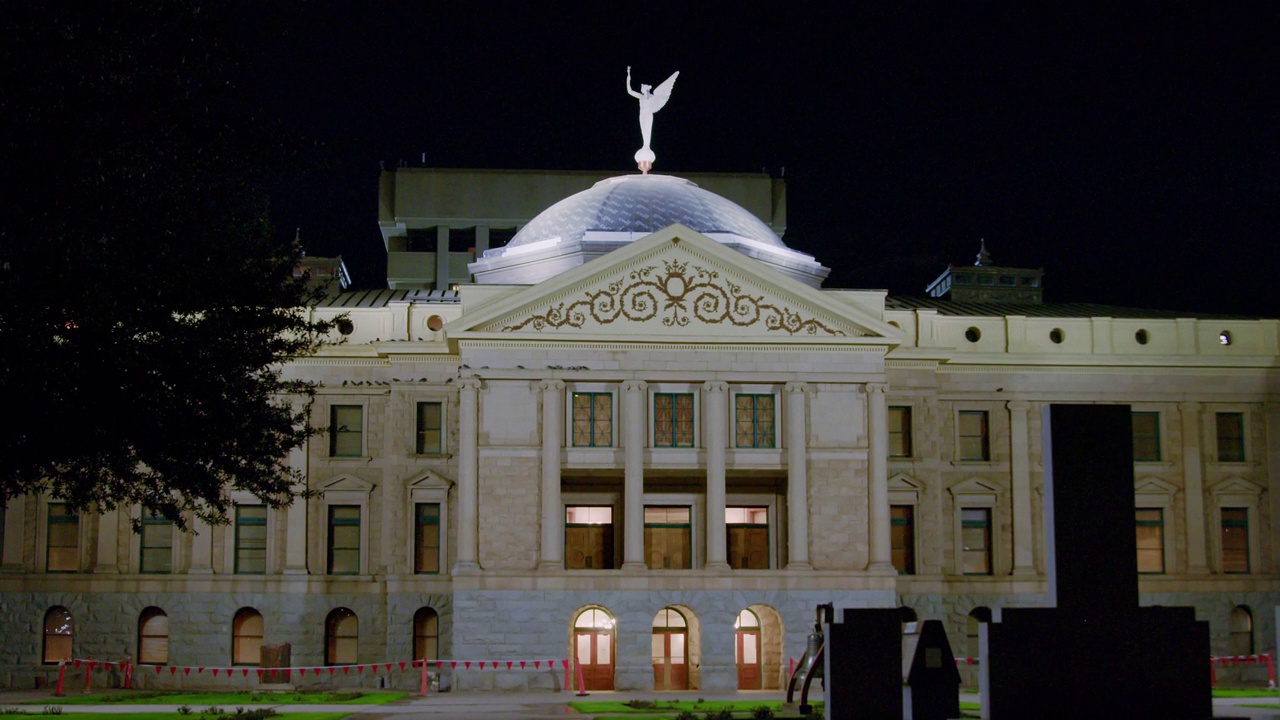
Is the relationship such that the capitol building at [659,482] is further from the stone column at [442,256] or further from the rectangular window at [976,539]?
the stone column at [442,256]

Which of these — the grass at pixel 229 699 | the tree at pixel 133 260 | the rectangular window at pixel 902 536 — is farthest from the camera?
the rectangular window at pixel 902 536

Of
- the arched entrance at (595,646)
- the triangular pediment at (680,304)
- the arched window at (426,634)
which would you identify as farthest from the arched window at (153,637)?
the triangular pediment at (680,304)

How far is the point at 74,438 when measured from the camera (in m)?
26.5

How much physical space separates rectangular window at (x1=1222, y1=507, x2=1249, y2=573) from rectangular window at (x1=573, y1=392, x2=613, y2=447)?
74.5ft

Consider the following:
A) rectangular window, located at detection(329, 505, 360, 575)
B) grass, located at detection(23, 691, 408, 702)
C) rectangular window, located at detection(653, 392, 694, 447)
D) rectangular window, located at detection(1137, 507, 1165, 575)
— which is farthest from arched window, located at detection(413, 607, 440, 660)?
rectangular window, located at detection(1137, 507, 1165, 575)

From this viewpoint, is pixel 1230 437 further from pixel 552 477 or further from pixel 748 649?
pixel 552 477

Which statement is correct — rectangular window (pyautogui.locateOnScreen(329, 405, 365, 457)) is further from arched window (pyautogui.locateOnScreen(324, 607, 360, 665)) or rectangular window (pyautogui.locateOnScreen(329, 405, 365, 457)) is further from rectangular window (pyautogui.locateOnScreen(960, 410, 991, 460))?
rectangular window (pyautogui.locateOnScreen(960, 410, 991, 460))

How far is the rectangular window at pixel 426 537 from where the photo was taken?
2009 inches

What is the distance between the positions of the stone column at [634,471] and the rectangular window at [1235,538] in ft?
71.1

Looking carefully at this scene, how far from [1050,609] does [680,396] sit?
26.8 m

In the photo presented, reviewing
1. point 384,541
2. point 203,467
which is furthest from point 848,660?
point 384,541

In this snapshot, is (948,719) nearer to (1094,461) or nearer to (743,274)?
(1094,461)

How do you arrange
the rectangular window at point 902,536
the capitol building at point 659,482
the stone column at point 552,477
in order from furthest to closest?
the rectangular window at point 902,536, the capitol building at point 659,482, the stone column at point 552,477

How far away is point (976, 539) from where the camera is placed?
174 feet
